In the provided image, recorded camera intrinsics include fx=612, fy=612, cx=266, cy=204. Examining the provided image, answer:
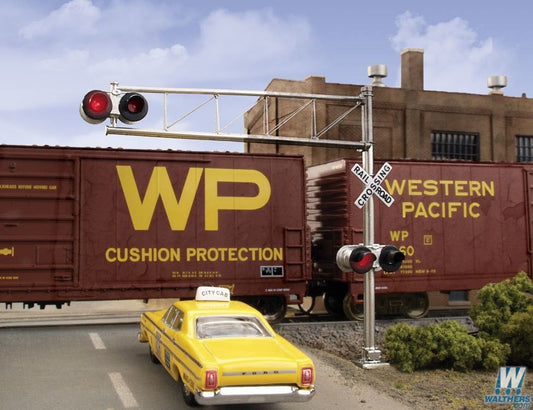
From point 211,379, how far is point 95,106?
549 cm

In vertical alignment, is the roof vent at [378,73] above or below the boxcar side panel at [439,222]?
above

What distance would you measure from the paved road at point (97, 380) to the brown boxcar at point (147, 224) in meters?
1.65

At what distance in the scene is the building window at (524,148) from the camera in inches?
1203

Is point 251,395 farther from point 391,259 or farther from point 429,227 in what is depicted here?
point 429,227

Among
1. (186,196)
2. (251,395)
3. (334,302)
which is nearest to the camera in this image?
(251,395)

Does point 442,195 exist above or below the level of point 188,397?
above

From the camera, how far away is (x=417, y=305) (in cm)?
1806

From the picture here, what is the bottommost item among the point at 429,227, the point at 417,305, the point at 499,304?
the point at 417,305

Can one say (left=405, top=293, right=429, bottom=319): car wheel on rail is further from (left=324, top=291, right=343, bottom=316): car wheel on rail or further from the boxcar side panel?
(left=324, top=291, right=343, bottom=316): car wheel on rail

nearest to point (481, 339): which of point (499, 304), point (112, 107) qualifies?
point (499, 304)

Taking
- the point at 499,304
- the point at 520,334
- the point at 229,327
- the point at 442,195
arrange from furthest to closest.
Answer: the point at 442,195
the point at 499,304
the point at 520,334
the point at 229,327

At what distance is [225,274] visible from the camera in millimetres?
15734

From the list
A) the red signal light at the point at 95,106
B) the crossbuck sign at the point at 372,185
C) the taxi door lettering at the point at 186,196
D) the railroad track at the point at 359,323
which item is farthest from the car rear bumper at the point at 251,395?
the taxi door lettering at the point at 186,196

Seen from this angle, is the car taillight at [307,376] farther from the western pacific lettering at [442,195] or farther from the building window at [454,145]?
the building window at [454,145]
